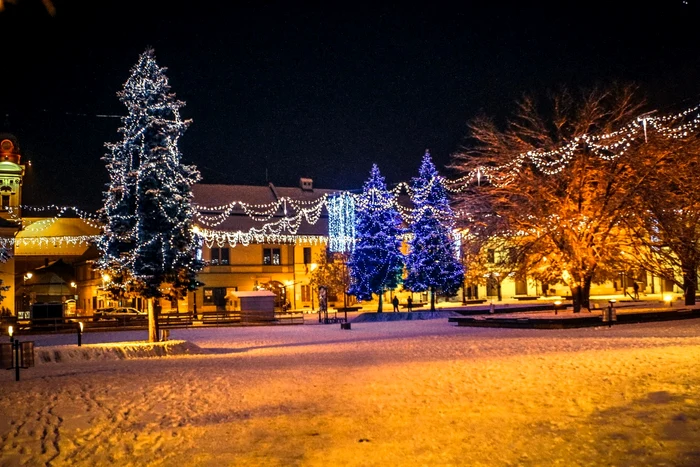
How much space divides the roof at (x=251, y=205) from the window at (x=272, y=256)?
7.20 ft

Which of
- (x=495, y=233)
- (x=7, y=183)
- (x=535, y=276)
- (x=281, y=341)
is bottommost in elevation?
(x=281, y=341)

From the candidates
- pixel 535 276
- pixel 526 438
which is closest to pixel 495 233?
pixel 535 276

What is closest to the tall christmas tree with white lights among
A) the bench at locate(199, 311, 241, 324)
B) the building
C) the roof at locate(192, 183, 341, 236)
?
the bench at locate(199, 311, 241, 324)

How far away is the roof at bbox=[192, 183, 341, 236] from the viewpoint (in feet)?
214

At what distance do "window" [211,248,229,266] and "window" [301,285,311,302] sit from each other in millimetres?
8156

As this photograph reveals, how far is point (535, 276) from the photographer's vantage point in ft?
110

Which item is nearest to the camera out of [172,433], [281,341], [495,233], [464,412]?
[172,433]

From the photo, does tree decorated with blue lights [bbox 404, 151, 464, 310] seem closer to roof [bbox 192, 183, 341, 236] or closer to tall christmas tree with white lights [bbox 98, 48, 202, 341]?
roof [bbox 192, 183, 341, 236]

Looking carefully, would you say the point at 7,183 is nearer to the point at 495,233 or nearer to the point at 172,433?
the point at 495,233

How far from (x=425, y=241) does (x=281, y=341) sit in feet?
77.5

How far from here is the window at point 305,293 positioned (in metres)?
68.4

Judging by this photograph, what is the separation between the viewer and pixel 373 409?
11.1 m

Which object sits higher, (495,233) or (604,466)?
(495,233)

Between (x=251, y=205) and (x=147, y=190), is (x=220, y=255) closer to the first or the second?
(x=251, y=205)
